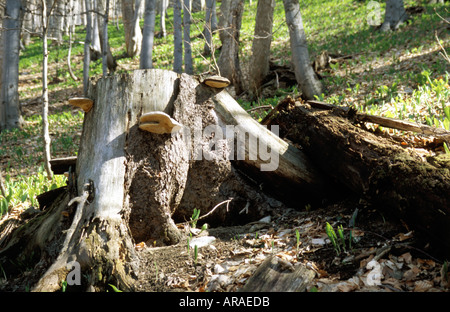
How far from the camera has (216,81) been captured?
11.1 ft

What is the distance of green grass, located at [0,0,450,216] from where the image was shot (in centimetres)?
498

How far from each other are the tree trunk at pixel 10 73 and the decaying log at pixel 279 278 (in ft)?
30.6

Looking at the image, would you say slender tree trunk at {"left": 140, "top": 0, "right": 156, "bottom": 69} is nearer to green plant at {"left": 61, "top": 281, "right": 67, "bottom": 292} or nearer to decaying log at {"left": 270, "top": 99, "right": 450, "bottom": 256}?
decaying log at {"left": 270, "top": 99, "right": 450, "bottom": 256}

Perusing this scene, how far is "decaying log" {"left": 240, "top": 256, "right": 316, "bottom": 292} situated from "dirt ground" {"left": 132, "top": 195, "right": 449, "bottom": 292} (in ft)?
0.25

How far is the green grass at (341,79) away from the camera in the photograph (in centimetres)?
498

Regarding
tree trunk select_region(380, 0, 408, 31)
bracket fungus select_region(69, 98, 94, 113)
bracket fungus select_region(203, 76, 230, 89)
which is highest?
tree trunk select_region(380, 0, 408, 31)

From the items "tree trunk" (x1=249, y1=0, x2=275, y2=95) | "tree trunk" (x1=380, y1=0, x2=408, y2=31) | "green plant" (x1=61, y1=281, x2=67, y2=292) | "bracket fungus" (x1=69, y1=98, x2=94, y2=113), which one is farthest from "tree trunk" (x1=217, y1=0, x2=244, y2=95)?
"tree trunk" (x1=380, y1=0, x2=408, y2=31)

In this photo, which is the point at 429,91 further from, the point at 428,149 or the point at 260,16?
the point at 260,16

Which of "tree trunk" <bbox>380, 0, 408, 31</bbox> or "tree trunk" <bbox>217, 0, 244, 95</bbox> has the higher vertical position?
"tree trunk" <bbox>380, 0, 408, 31</bbox>

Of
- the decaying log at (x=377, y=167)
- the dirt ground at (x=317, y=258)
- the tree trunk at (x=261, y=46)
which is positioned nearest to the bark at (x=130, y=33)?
the tree trunk at (x=261, y=46)

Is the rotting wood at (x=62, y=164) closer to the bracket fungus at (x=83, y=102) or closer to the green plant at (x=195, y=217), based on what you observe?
the bracket fungus at (x=83, y=102)

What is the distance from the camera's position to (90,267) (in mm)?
2416
